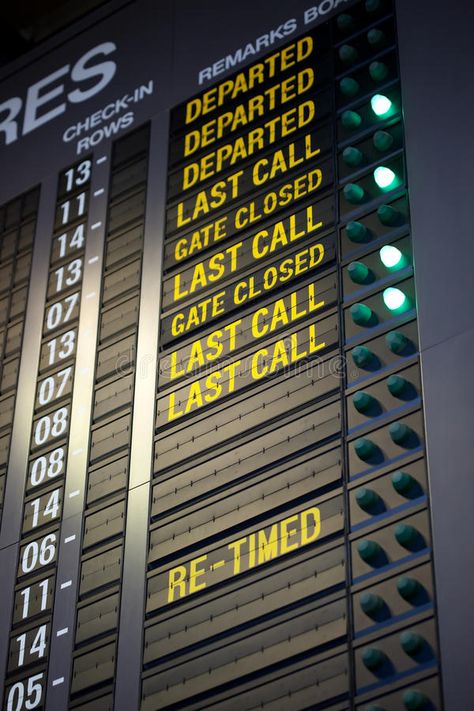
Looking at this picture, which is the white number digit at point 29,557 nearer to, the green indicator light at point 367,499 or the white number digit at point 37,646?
the white number digit at point 37,646

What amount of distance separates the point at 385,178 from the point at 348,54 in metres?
1.14

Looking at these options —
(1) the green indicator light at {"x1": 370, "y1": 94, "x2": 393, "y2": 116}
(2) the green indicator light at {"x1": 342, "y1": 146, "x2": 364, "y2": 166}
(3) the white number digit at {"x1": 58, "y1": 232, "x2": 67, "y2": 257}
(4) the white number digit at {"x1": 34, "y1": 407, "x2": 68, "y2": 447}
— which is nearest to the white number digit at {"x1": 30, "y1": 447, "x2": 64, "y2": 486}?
(4) the white number digit at {"x1": 34, "y1": 407, "x2": 68, "y2": 447}

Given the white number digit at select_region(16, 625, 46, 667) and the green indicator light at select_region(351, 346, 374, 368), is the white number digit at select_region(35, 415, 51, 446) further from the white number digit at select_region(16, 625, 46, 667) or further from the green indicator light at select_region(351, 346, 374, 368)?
the green indicator light at select_region(351, 346, 374, 368)

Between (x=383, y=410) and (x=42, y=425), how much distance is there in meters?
2.64

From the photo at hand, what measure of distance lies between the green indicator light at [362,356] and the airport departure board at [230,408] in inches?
0.7

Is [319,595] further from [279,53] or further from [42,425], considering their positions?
[279,53]

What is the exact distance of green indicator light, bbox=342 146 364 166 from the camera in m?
8.53

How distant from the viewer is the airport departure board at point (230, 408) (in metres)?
7.23

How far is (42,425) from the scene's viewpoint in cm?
923

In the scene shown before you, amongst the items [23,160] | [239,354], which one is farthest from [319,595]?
[23,160]

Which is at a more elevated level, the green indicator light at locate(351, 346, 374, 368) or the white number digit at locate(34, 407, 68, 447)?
the white number digit at locate(34, 407, 68, 447)

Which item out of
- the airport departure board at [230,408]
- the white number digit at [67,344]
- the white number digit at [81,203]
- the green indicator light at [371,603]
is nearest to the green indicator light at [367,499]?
the airport departure board at [230,408]

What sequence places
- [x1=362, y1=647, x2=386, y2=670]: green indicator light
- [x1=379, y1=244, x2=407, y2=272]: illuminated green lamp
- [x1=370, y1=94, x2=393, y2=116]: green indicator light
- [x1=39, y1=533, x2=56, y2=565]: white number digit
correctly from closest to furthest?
[x1=362, y1=647, x2=386, y2=670]: green indicator light < [x1=379, y1=244, x2=407, y2=272]: illuminated green lamp < [x1=39, y1=533, x2=56, y2=565]: white number digit < [x1=370, y1=94, x2=393, y2=116]: green indicator light

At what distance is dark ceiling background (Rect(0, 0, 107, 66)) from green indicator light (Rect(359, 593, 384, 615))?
765 cm
